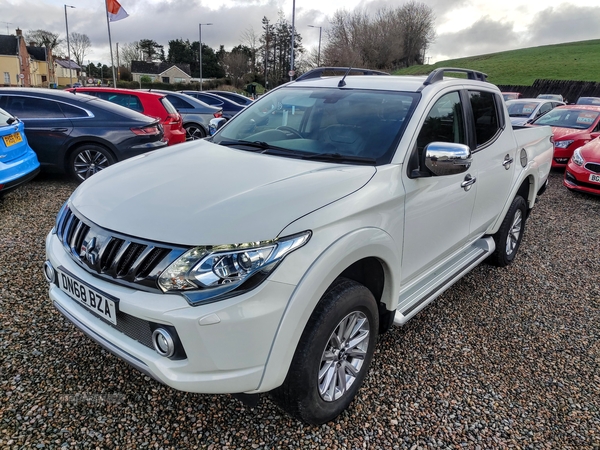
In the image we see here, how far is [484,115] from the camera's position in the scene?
3.73 metres

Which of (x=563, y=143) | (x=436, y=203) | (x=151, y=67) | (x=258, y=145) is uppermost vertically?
(x=151, y=67)

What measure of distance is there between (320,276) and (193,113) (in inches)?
418

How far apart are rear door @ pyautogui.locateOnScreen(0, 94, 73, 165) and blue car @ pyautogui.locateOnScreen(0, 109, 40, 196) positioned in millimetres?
986

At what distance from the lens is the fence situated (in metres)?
33.5

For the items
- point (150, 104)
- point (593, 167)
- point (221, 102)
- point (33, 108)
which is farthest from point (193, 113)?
point (593, 167)

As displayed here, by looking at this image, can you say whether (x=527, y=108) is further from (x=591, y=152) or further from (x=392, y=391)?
(x=392, y=391)

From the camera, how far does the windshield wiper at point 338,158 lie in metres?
2.62

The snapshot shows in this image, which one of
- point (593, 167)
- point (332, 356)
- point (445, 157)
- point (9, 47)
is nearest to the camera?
point (332, 356)

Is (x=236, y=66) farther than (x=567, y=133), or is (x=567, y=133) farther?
(x=236, y=66)

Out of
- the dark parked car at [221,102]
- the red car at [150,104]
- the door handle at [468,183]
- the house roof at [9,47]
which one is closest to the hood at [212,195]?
the door handle at [468,183]

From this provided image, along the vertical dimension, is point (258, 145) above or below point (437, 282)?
above

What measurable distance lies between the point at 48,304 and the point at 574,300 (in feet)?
14.5

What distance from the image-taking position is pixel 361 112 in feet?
9.85

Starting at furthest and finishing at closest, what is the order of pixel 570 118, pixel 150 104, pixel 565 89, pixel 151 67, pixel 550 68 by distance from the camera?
pixel 151 67, pixel 550 68, pixel 565 89, pixel 570 118, pixel 150 104
